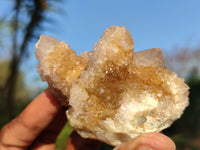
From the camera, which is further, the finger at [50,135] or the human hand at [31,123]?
the finger at [50,135]

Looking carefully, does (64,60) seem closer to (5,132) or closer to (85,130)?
(85,130)

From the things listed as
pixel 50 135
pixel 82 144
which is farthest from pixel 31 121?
pixel 82 144

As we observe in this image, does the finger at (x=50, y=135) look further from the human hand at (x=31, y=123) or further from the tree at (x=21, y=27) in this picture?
the tree at (x=21, y=27)

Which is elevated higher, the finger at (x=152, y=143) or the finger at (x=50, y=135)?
the finger at (x=152, y=143)

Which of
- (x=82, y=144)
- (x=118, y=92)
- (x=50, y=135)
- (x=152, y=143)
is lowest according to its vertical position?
(x=82, y=144)

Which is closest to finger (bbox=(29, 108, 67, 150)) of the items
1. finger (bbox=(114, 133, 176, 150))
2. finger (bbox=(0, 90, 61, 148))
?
finger (bbox=(0, 90, 61, 148))

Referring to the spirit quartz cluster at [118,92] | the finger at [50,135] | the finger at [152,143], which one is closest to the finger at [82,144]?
the finger at [50,135]

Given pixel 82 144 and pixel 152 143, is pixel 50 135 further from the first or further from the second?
pixel 152 143
